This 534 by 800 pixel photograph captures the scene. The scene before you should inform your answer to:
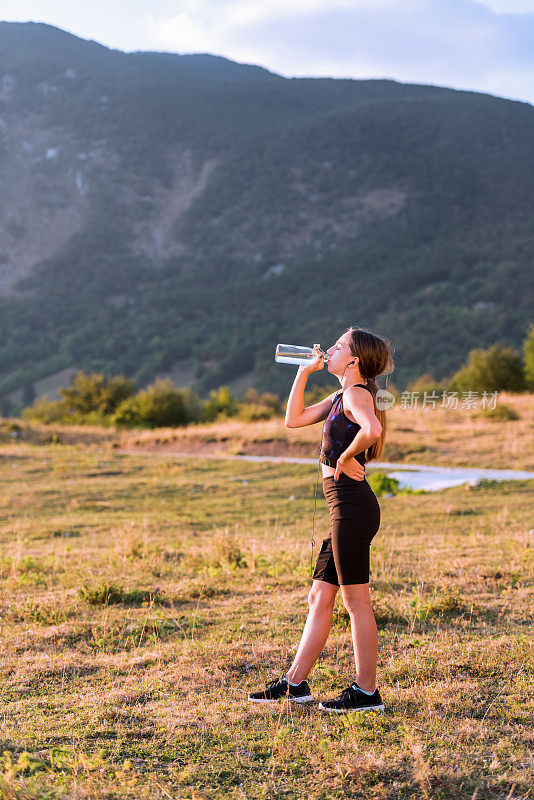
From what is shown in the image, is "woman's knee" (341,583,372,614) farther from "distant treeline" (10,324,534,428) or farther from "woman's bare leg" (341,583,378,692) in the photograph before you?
"distant treeline" (10,324,534,428)

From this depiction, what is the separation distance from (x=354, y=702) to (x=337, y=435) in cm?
137

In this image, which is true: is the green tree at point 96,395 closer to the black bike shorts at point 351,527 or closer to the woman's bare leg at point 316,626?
the woman's bare leg at point 316,626

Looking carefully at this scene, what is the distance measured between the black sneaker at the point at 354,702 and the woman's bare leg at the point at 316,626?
198mm

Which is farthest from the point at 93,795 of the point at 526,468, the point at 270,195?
the point at 270,195

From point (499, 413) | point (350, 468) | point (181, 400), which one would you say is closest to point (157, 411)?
point (181, 400)

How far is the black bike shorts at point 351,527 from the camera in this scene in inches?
141

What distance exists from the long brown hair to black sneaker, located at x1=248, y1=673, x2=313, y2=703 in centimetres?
129

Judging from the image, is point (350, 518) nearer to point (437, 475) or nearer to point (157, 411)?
point (437, 475)

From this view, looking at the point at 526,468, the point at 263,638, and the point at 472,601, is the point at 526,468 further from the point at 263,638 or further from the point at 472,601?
the point at 263,638

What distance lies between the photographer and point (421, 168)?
348ft

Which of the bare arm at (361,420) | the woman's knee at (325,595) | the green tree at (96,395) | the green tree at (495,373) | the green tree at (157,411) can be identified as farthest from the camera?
the green tree at (96,395)

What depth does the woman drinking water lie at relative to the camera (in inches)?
141

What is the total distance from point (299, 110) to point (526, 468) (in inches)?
4826

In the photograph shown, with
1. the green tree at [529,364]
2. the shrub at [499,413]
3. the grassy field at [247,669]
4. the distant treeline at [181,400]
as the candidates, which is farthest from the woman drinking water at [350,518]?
the green tree at [529,364]
